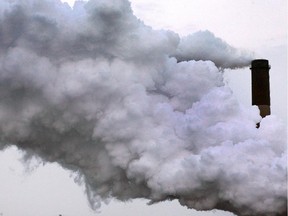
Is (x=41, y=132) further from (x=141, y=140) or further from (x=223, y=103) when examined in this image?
(x=223, y=103)

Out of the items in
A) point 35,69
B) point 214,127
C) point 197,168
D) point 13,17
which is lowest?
point 197,168

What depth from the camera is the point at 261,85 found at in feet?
142

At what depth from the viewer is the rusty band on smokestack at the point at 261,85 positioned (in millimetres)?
43188

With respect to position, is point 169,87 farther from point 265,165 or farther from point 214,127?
point 265,165

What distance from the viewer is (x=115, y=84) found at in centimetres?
3231

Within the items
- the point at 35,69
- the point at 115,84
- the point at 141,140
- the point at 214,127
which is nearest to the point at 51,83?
the point at 35,69

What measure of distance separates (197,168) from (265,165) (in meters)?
3.43

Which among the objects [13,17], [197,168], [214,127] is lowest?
[197,168]

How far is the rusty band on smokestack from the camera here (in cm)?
4319

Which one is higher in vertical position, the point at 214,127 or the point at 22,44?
the point at 22,44

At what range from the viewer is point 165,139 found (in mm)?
32125

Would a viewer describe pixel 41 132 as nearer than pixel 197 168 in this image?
No

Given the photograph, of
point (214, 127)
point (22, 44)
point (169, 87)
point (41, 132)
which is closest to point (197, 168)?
point (214, 127)

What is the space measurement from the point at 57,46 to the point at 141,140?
666cm
